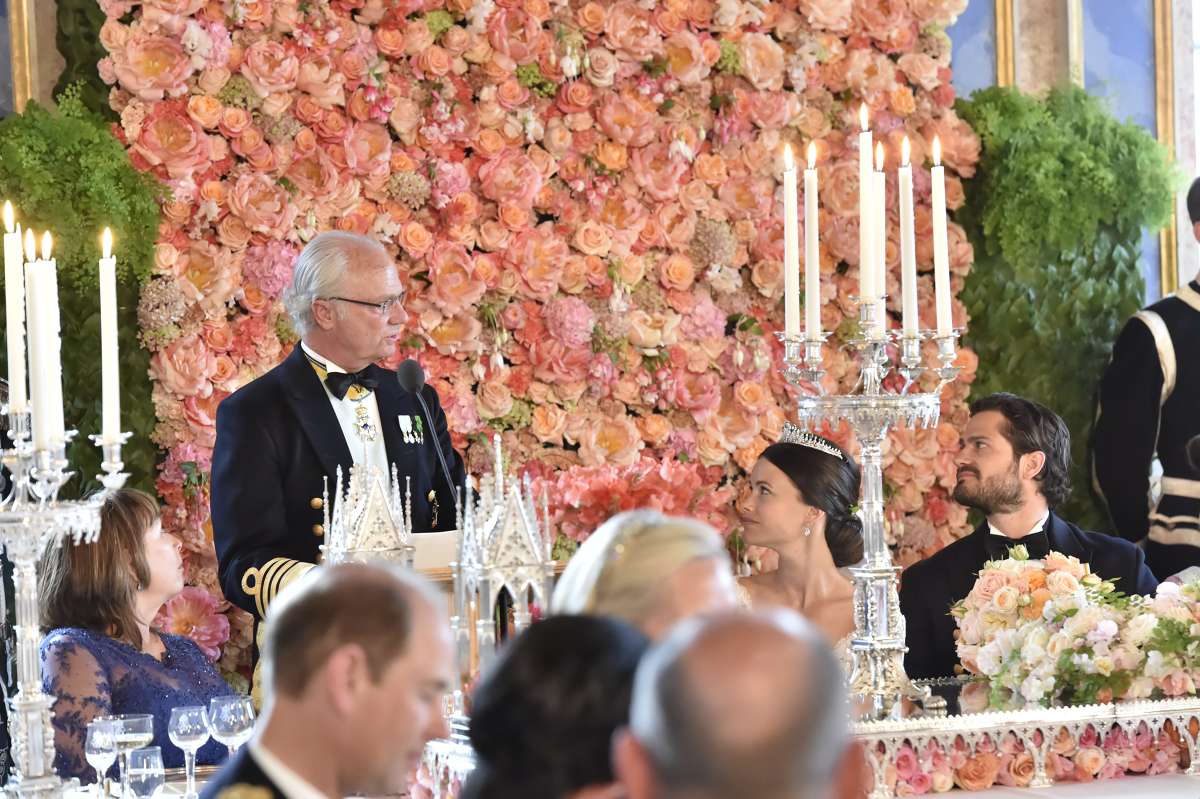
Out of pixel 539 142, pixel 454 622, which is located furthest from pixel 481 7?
pixel 454 622

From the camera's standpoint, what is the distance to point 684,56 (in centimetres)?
638

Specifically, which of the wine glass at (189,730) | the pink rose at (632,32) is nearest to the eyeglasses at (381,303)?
the wine glass at (189,730)

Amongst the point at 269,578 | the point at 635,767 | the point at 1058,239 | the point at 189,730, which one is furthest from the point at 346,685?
the point at 1058,239

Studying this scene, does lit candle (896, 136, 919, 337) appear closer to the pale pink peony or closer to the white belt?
the pale pink peony

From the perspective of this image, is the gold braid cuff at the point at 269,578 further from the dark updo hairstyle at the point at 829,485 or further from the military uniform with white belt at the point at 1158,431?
the military uniform with white belt at the point at 1158,431

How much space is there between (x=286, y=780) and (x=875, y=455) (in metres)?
1.87

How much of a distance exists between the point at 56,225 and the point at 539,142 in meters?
1.74

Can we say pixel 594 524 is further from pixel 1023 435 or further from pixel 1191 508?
pixel 1191 508

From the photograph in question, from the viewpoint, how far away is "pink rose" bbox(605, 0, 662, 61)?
20.5 ft

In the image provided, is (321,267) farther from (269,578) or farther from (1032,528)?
(1032,528)

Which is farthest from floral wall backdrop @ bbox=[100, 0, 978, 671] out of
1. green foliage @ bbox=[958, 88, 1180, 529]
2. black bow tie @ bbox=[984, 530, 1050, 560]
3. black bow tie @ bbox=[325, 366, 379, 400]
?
black bow tie @ bbox=[984, 530, 1050, 560]

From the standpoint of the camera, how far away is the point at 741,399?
21.2 ft

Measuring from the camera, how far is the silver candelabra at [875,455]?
11.8 feet

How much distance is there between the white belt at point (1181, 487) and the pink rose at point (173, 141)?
368cm
